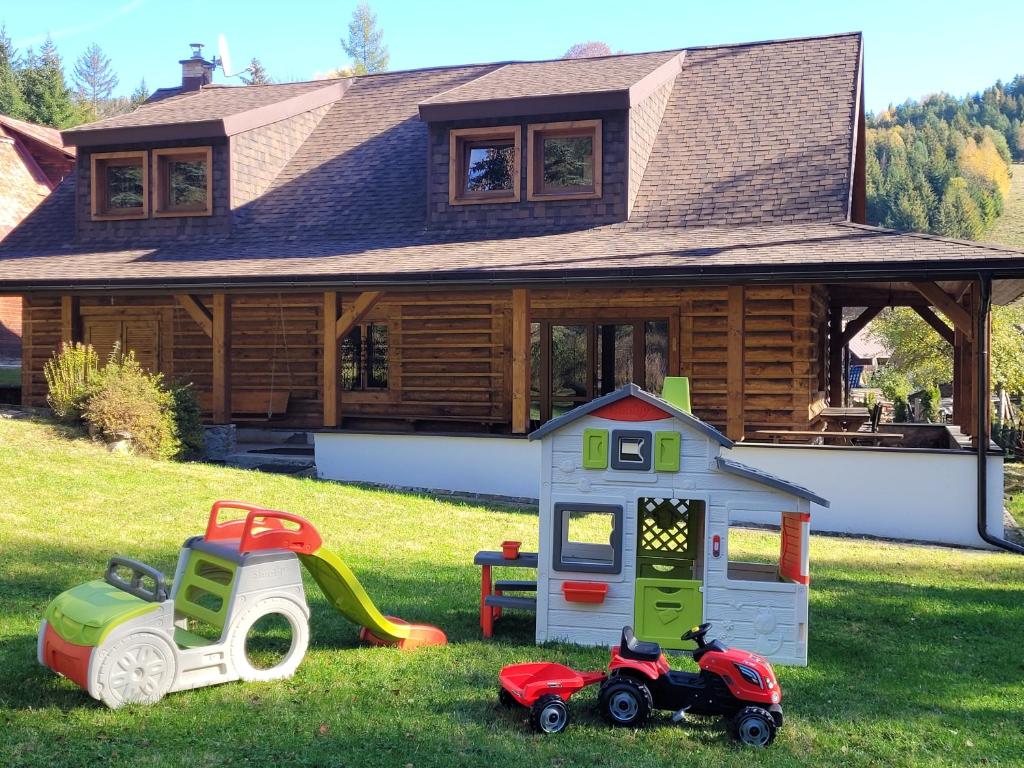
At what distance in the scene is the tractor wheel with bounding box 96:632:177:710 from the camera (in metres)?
5.29

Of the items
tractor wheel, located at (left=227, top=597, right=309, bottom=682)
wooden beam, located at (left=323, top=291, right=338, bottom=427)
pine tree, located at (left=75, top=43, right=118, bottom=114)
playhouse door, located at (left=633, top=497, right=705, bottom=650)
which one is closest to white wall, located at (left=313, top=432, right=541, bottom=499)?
wooden beam, located at (left=323, top=291, right=338, bottom=427)

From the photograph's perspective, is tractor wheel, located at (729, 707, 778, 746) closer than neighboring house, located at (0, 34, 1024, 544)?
Yes

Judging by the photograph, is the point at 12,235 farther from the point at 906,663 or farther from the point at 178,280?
the point at 906,663

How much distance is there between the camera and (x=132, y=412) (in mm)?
14117

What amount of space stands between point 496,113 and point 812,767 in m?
13.4

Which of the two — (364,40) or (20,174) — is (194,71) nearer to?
(20,174)

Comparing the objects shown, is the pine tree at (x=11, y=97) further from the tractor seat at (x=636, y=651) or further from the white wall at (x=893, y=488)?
the tractor seat at (x=636, y=651)

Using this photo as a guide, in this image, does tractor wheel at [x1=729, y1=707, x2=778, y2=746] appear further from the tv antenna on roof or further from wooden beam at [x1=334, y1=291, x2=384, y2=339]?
the tv antenna on roof

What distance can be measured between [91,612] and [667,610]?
3.56m

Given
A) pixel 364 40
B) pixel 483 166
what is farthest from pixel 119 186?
pixel 364 40

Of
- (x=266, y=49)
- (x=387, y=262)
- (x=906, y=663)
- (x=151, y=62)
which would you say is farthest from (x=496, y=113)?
(x=151, y=62)

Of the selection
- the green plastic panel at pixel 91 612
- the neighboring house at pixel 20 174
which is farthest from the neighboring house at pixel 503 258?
the green plastic panel at pixel 91 612

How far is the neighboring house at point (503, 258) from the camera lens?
45.6 feet

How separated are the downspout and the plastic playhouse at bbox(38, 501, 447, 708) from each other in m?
8.38
